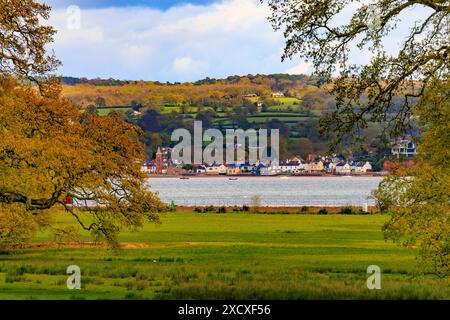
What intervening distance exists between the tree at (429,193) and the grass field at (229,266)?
2.80 m

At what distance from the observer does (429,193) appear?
26641 millimetres

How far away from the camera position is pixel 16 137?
104ft

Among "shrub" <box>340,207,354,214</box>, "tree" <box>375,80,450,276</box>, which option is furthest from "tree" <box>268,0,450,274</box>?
"shrub" <box>340,207,354,214</box>

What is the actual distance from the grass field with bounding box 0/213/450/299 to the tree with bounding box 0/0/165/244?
3.64m

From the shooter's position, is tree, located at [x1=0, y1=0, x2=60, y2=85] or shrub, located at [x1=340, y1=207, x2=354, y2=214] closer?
tree, located at [x1=0, y1=0, x2=60, y2=85]

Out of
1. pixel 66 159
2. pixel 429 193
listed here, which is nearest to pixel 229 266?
pixel 66 159

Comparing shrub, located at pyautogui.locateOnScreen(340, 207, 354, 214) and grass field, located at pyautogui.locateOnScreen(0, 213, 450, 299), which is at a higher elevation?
shrub, located at pyautogui.locateOnScreen(340, 207, 354, 214)

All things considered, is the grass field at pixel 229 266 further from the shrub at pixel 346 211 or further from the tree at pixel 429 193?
the shrub at pixel 346 211

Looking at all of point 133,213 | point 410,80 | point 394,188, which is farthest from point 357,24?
point 133,213

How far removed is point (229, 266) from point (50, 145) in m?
17.0

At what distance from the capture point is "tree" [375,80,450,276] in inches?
1006

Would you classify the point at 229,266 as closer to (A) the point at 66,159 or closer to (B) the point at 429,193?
(A) the point at 66,159

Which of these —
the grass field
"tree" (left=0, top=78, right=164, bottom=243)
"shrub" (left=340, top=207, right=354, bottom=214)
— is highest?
"tree" (left=0, top=78, right=164, bottom=243)

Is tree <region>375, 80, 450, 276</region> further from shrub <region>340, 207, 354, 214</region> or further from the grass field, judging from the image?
shrub <region>340, 207, 354, 214</region>
